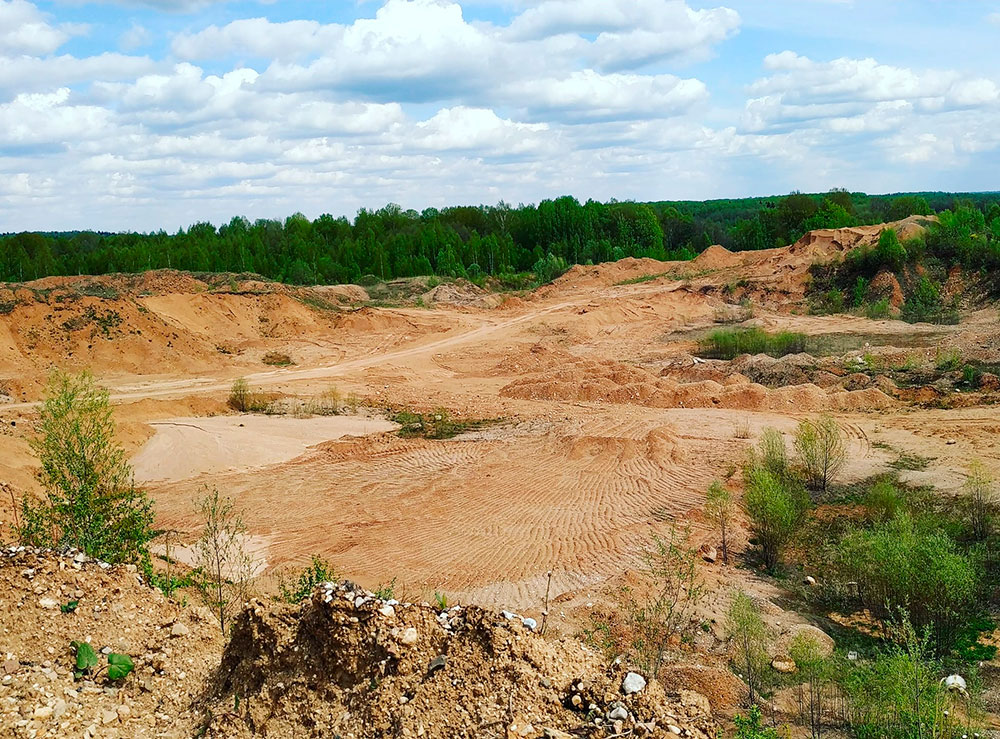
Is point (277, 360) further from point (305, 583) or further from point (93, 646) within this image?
point (93, 646)

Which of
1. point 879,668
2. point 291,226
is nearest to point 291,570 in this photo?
point 879,668

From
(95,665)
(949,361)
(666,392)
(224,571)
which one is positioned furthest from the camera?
(666,392)

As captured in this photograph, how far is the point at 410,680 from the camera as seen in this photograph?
22.2 feet

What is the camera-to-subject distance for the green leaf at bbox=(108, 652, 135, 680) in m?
7.94

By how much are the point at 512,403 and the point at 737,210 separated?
117 meters

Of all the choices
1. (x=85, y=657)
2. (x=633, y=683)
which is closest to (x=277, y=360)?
(x=85, y=657)

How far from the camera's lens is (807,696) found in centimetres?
1045

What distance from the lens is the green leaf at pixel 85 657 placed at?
7.95 meters

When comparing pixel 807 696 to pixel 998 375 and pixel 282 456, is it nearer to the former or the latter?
pixel 282 456


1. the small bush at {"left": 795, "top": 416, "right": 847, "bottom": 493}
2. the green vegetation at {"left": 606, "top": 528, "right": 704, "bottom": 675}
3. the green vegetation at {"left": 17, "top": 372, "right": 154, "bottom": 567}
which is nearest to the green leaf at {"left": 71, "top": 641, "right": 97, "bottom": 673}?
the green vegetation at {"left": 17, "top": 372, "right": 154, "bottom": 567}

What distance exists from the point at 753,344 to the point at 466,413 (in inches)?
521

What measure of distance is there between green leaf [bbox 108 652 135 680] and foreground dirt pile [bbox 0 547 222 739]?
72 millimetres

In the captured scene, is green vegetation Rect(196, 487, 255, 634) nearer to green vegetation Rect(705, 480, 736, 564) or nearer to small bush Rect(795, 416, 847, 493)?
green vegetation Rect(705, 480, 736, 564)

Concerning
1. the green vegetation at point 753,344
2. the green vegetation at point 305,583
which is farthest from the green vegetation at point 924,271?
the green vegetation at point 305,583
